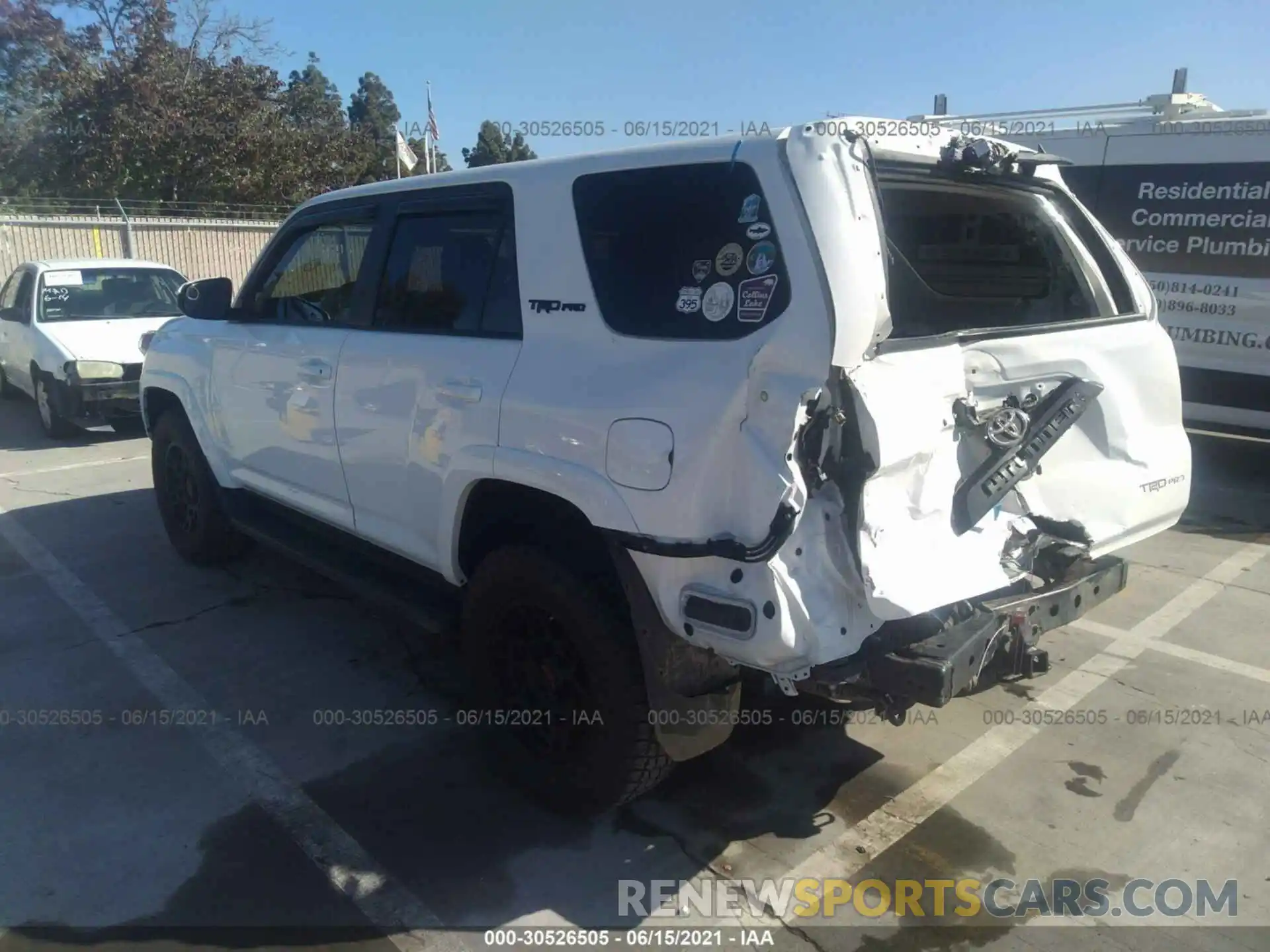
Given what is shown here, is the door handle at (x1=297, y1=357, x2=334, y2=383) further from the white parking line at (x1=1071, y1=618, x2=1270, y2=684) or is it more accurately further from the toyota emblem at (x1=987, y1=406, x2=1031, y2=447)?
the white parking line at (x1=1071, y1=618, x2=1270, y2=684)

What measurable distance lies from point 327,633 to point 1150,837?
3.67 m

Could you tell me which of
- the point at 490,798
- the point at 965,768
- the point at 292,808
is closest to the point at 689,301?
the point at 490,798

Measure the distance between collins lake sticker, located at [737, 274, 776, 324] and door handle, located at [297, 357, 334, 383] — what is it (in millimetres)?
2140

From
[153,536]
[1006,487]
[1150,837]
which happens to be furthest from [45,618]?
[1150,837]

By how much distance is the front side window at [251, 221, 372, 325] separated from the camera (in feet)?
13.7

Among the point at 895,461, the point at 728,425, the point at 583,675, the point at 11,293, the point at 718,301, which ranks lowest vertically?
the point at 583,675

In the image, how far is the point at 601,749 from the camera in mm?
3053

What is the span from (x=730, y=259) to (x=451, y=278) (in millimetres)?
1346

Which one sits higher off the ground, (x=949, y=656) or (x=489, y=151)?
(x=489, y=151)

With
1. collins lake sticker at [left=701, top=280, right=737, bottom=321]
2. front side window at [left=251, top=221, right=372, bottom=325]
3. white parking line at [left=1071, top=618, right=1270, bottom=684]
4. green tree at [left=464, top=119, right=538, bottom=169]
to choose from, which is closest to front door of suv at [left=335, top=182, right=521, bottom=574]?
front side window at [left=251, top=221, right=372, bottom=325]

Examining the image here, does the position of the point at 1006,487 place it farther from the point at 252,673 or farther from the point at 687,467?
the point at 252,673

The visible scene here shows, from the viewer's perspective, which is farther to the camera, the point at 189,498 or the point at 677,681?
the point at 189,498

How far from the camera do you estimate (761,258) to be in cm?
256

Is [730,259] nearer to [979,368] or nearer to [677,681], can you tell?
[979,368]
